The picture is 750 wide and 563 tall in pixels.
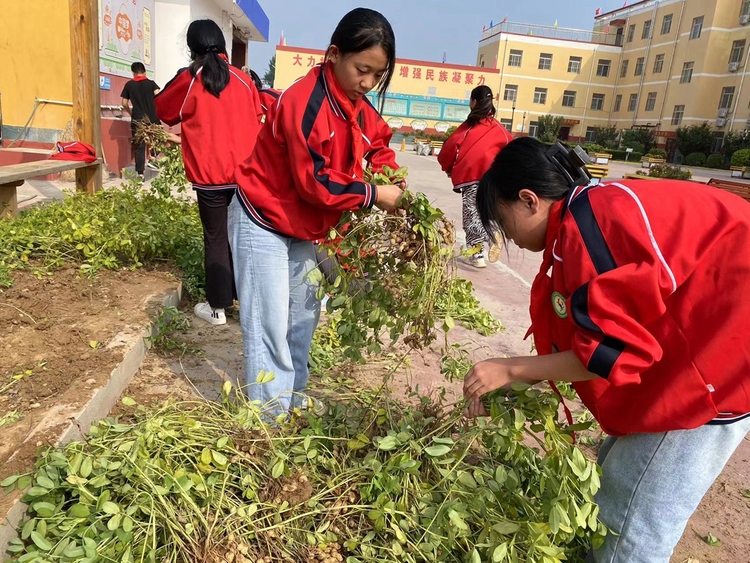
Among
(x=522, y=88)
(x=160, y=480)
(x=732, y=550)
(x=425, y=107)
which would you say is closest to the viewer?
(x=160, y=480)

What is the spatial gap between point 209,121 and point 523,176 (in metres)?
2.51

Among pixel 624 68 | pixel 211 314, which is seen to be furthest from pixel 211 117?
pixel 624 68

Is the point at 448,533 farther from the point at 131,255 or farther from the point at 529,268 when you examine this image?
the point at 529,268

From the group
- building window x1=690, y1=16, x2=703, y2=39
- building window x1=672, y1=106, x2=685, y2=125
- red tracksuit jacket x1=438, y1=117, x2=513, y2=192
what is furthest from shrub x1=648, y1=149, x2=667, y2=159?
red tracksuit jacket x1=438, y1=117, x2=513, y2=192

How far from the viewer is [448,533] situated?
1.65 meters

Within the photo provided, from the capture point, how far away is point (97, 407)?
2367mm

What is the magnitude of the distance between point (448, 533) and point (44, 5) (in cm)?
807

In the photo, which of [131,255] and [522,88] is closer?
[131,255]

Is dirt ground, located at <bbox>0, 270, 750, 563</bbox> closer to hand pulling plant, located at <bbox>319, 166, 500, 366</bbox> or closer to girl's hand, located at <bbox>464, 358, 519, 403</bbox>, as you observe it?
hand pulling plant, located at <bbox>319, 166, 500, 366</bbox>

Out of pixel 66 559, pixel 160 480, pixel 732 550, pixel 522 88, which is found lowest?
pixel 732 550

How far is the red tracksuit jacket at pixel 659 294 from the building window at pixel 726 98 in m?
42.6

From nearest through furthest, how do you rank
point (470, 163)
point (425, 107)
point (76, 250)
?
point (76, 250)
point (470, 163)
point (425, 107)

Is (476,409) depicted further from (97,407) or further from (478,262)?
(478,262)

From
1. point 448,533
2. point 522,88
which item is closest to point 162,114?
point 448,533
